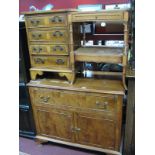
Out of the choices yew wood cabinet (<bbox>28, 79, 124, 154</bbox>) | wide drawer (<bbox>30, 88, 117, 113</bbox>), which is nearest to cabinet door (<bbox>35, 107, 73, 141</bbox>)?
yew wood cabinet (<bbox>28, 79, 124, 154</bbox>)

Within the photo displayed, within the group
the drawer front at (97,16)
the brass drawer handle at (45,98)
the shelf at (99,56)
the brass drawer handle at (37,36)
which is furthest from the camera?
the brass drawer handle at (45,98)

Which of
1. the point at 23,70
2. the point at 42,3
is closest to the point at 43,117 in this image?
the point at 23,70

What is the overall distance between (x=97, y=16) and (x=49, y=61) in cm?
69

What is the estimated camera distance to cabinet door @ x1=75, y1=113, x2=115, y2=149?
5.90 ft

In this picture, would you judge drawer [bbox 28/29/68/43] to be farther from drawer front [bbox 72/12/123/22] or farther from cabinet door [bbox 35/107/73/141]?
cabinet door [bbox 35/107/73/141]

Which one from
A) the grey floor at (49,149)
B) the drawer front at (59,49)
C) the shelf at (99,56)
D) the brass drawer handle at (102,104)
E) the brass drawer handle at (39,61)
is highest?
the drawer front at (59,49)

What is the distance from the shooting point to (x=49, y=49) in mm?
1870

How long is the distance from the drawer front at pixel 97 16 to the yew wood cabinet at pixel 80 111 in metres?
0.63

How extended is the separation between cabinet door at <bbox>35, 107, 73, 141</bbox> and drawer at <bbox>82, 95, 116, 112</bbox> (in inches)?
10.4

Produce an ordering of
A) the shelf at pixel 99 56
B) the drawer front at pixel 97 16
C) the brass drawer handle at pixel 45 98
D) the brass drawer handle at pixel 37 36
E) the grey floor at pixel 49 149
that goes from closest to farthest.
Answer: the drawer front at pixel 97 16
the shelf at pixel 99 56
the brass drawer handle at pixel 37 36
the brass drawer handle at pixel 45 98
the grey floor at pixel 49 149

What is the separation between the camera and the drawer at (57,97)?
1.83 meters

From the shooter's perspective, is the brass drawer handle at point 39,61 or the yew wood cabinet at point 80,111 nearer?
the yew wood cabinet at point 80,111

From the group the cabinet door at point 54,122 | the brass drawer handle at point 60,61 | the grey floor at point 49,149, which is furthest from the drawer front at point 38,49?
the grey floor at point 49,149

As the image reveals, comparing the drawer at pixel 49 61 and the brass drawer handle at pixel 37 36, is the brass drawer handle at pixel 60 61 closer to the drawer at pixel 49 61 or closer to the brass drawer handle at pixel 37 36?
the drawer at pixel 49 61
